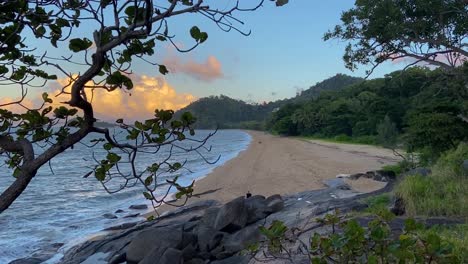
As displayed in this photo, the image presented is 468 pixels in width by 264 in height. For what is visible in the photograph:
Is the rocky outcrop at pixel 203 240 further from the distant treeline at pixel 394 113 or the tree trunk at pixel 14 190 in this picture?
the tree trunk at pixel 14 190

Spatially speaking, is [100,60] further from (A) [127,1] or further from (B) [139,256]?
(B) [139,256]

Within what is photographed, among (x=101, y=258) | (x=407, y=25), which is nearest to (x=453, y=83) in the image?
(x=407, y=25)

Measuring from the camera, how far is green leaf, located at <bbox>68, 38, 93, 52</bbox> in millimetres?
2186

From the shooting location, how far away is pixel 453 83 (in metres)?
13.7

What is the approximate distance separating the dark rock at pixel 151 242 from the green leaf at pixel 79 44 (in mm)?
7980

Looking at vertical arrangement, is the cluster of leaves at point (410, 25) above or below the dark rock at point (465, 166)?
above

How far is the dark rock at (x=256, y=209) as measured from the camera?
11742 millimetres

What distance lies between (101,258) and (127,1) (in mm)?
11255

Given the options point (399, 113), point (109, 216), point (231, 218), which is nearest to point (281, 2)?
point (231, 218)

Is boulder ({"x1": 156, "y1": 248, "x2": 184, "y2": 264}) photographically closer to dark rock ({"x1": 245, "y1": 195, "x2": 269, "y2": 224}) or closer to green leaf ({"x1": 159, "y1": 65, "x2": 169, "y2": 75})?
dark rock ({"x1": 245, "y1": 195, "x2": 269, "y2": 224})

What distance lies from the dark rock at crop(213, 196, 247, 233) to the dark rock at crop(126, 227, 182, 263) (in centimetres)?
120

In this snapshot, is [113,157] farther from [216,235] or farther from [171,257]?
[216,235]

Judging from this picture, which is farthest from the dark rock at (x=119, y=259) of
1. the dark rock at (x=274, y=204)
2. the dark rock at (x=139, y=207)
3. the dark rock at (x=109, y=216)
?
the dark rock at (x=139, y=207)

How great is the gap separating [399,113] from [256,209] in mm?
44922
